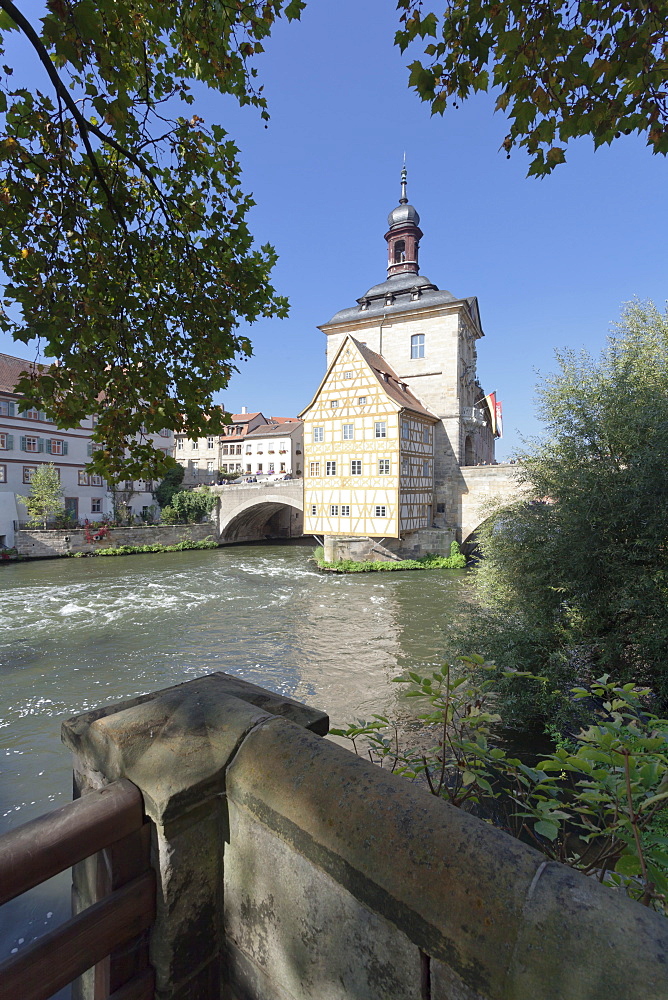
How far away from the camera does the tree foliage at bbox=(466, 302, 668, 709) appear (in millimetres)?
7121

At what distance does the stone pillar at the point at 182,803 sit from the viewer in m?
1.38

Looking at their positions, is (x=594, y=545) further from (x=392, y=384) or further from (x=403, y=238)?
(x=403, y=238)

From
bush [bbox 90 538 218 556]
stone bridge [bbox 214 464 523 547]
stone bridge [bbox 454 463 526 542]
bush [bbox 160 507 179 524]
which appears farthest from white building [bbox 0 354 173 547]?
stone bridge [bbox 454 463 526 542]

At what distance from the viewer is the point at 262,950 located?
4.55ft

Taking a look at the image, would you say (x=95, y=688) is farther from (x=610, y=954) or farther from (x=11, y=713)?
(x=610, y=954)

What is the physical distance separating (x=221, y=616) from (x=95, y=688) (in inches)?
241

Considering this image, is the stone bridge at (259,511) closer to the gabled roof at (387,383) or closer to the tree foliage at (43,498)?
the gabled roof at (387,383)

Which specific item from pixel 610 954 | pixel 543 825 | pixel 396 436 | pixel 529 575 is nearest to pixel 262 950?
pixel 543 825

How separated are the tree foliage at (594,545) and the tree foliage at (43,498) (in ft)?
86.5

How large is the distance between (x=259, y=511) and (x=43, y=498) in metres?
14.0

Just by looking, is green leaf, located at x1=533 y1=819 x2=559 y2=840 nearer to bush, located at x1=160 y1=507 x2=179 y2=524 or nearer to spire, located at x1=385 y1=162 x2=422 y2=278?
bush, located at x1=160 y1=507 x2=179 y2=524

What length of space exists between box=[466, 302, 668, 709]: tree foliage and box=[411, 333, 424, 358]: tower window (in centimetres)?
2114

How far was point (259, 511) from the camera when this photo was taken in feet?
121

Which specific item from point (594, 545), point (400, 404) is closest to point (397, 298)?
point (400, 404)
